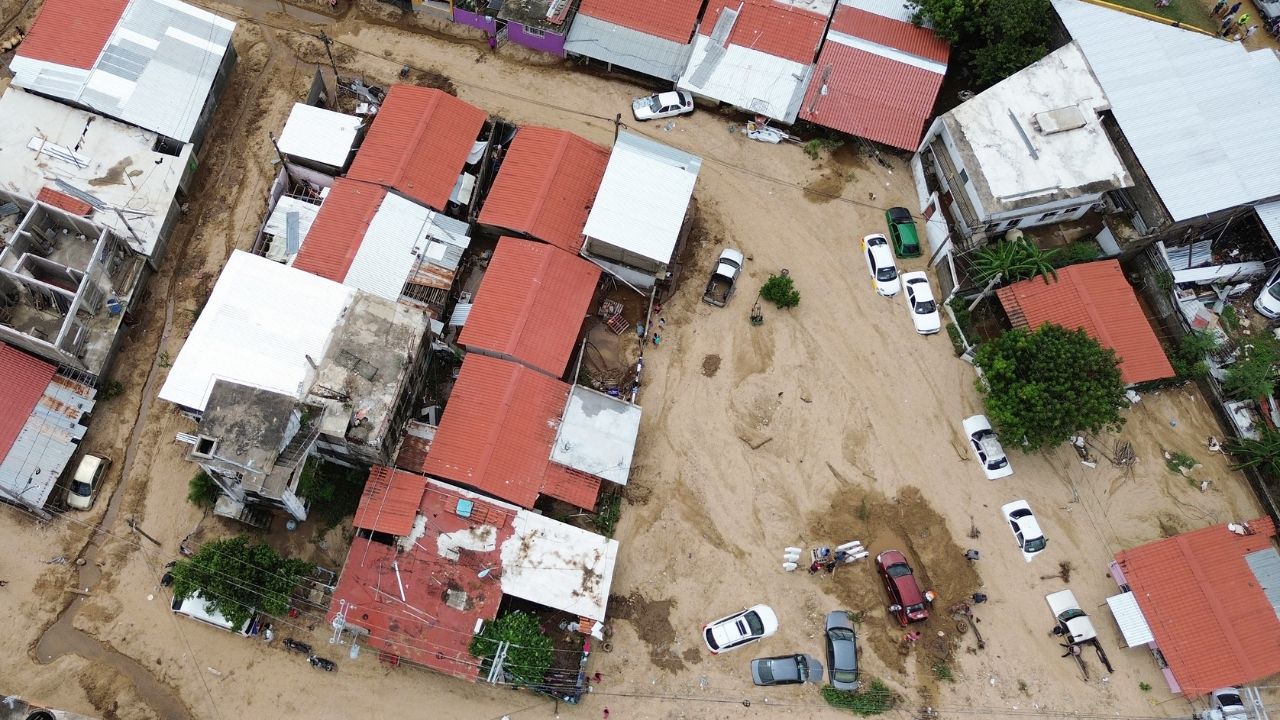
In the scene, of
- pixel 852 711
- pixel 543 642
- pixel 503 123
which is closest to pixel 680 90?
pixel 503 123

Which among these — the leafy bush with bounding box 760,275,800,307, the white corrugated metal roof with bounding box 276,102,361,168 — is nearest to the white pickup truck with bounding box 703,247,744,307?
the leafy bush with bounding box 760,275,800,307

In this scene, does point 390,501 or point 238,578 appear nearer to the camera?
point 238,578

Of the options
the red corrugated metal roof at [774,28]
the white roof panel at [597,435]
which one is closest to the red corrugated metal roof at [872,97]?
the red corrugated metal roof at [774,28]

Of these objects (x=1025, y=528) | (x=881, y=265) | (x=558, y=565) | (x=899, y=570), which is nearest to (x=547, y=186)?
(x=881, y=265)

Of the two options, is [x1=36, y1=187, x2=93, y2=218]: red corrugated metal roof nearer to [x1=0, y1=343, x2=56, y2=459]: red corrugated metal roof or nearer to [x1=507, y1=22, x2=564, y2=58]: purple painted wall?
[x1=0, y1=343, x2=56, y2=459]: red corrugated metal roof

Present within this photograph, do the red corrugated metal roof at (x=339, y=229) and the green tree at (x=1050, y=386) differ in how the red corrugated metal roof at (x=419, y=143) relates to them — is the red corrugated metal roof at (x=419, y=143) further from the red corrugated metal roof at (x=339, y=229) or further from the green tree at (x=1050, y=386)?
the green tree at (x=1050, y=386)

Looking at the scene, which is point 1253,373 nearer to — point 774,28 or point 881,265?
point 881,265
